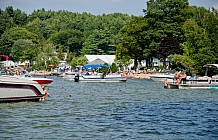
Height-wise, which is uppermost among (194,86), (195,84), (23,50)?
(23,50)

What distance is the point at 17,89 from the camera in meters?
31.5

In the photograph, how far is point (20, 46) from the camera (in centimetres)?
14725

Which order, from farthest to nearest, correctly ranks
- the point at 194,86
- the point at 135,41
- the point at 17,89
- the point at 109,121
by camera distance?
1. the point at 135,41
2. the point at 194,86
3. the point at 17,89
4. the point at 109,121

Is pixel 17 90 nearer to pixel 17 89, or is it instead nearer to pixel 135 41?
pixel 17 89

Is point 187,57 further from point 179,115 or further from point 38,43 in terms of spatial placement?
point 38,43

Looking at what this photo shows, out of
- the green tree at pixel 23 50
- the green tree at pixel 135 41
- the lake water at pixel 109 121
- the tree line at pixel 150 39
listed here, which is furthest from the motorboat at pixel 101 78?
the green tree at pixel 23 50

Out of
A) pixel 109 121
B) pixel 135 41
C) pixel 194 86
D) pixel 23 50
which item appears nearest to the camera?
pixel 109 121

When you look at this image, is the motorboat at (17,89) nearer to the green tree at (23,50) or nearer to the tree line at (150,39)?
the tree line at (150,39)

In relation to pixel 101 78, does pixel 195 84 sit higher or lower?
lower

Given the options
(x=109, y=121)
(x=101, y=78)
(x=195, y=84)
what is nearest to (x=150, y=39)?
(x=101, y=78)

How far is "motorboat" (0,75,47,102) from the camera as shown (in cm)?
3062

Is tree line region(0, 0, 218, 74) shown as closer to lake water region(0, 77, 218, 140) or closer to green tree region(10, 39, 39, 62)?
green tree region(10, 39, 39, 62)

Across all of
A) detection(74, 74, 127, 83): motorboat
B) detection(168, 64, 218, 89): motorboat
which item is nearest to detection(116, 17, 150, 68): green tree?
detection(74, 74, 127, 83): motorboat

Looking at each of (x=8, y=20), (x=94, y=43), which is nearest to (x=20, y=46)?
(x=94, y=43)
